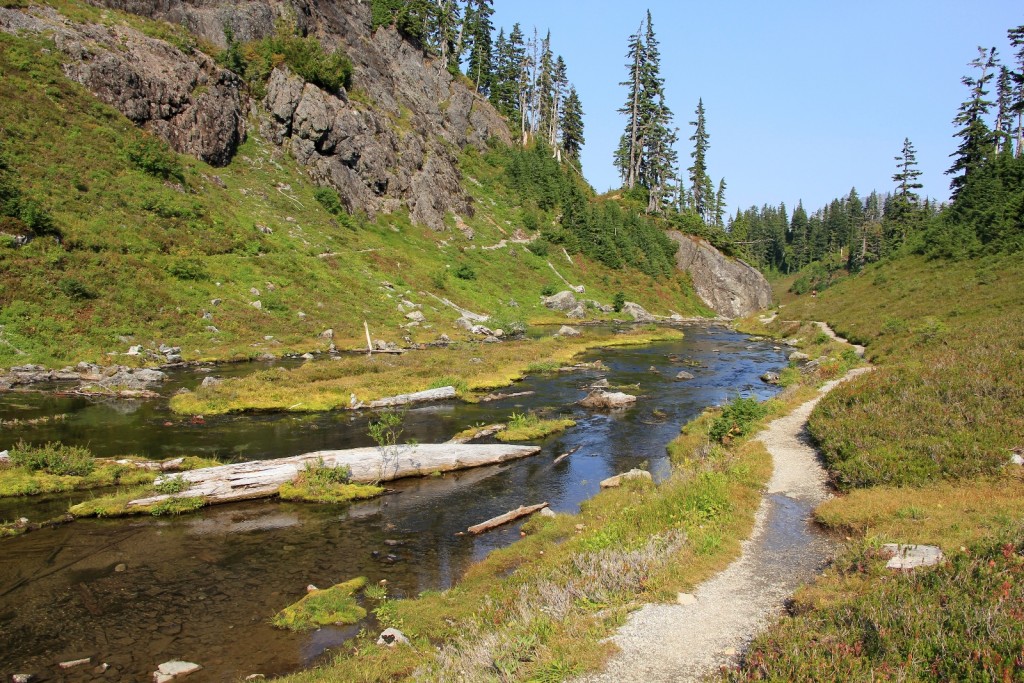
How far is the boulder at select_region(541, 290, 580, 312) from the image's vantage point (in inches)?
3009

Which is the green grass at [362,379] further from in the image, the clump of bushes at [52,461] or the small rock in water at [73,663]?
the small rock in water at [73,663]

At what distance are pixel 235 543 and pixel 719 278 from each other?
10331 cm

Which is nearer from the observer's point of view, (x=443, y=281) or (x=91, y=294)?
(x=91, y=294)

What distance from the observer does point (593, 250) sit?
95.4 m

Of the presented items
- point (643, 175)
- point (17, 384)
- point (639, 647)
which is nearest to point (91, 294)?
point (17, 384)

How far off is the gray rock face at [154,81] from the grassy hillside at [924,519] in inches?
2599

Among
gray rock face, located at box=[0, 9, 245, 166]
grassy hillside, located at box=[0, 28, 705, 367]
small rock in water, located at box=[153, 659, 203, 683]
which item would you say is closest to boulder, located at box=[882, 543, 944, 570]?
small rock in water, located at box=[153, 659, 203, 683]

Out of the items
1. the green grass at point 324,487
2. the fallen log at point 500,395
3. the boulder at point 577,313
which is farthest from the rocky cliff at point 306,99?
the green grass at point 324,487

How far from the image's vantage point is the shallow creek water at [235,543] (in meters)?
11.1

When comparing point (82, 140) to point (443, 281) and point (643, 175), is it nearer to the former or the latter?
point (443, 281)

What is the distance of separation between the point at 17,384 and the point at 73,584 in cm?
2288

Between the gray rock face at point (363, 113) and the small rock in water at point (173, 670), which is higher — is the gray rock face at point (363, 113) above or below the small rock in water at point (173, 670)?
above

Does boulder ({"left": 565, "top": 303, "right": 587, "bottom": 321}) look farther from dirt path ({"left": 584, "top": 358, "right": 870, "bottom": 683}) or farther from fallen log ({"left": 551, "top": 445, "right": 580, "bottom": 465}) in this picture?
dirt path ({"left": 584, "top": 358, "right": 870, "bottom": 683})

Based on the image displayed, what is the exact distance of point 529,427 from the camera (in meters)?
26.3
